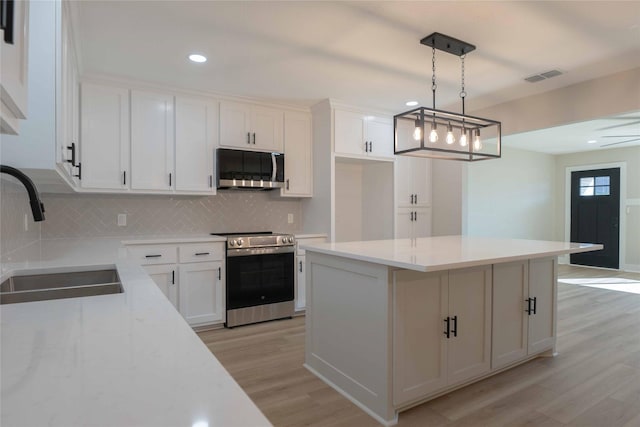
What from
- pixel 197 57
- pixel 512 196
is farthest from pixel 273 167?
pixel 512 196

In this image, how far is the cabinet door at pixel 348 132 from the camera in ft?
14.1

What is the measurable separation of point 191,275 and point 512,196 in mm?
6221

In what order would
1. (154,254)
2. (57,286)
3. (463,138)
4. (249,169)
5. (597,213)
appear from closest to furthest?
(57,286) < (463,138) < (154,254) < (249,169) < (597,213)

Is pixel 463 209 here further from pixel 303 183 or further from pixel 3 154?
pixel 3 154

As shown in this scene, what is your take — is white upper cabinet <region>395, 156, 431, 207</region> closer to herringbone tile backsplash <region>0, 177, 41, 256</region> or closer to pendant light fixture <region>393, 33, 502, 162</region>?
pendant light fixture <region>393, 33, 502, 162</region>

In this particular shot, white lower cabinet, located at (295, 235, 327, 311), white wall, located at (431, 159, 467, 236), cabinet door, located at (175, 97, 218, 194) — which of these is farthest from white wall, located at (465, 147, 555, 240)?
cabinet door, located at (175, 97, 218, 194)

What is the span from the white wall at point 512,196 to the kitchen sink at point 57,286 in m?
5.41

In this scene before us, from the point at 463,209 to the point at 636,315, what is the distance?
2.20 meters

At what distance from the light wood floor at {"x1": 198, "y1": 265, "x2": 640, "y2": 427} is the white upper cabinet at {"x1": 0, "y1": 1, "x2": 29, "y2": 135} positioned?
78.0 inches

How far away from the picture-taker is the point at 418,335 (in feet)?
7.23

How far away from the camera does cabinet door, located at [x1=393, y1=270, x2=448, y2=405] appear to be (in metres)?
2.12

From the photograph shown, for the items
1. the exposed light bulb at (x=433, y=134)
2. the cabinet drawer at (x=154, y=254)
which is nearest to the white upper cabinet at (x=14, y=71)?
the exposed light bulb at (x=433, y=134)

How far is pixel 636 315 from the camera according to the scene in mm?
4230

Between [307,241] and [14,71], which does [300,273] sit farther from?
[14,71]
